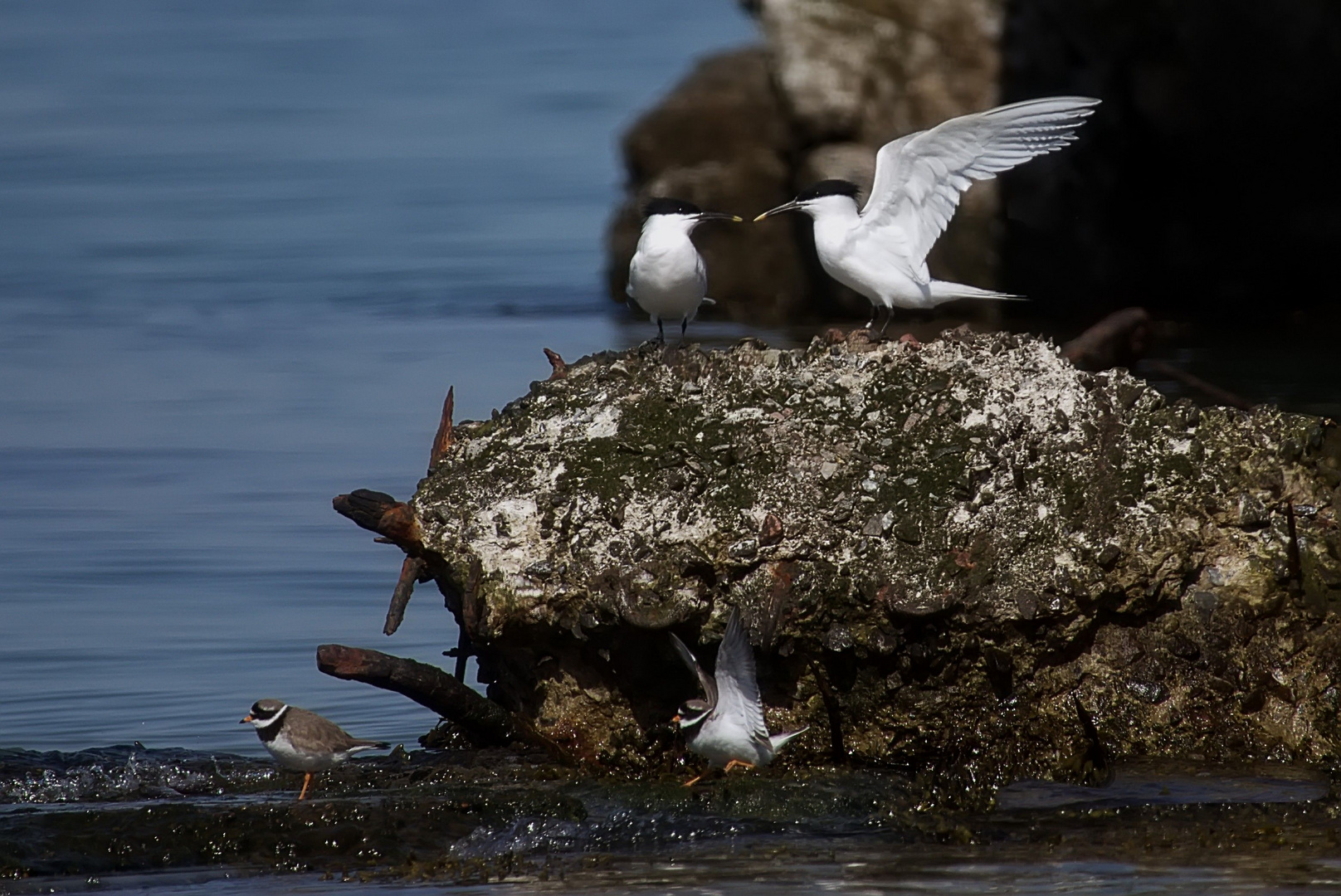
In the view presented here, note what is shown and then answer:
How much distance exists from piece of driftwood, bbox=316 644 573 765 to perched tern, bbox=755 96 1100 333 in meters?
2.35

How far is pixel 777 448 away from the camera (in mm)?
7453

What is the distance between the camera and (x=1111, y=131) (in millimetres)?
19312

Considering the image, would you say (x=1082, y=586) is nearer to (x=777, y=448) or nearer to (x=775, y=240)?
(x=777, y=448)

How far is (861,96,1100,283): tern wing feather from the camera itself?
28.1 ft

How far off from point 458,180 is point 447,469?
77.1ft

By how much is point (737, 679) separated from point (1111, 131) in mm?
13488

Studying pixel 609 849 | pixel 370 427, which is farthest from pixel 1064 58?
pixel 609 849

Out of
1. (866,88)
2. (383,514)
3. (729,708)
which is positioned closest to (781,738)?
(729,708)

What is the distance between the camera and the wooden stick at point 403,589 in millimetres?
7543

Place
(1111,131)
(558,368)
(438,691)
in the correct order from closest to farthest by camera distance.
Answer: (438,691) < (558,368) < (1111,131)

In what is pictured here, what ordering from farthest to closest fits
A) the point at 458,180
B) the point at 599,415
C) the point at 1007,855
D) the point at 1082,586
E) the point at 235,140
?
the point at 235,140
the point at 458,180
the point at 599,415
the point at 1082,586
the point at 1007,855

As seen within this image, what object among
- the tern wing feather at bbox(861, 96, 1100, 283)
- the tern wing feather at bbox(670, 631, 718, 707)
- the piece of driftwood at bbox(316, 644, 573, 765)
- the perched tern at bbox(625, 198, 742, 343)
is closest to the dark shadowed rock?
the perched tern at bbox(625, 198, 742, 343)

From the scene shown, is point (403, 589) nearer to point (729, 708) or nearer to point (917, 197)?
point (729, 708)

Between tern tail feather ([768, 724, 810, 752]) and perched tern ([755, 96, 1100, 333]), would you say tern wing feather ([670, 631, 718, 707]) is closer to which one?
tern tail feather ([768, 724, 810, 752])
